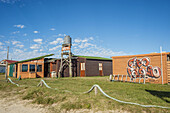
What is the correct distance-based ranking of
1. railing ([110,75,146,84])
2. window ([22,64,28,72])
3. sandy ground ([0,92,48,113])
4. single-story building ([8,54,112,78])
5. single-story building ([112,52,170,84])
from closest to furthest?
sandy ground ([0,92,48,113]) < single-story building ([112,52,170,84]) < railing ([110,75,146,84]) < window ([22,64,28,72]) < single-story building ([8,54,112,78])

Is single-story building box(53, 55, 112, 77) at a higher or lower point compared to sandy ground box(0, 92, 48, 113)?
higher

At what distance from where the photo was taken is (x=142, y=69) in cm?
1638

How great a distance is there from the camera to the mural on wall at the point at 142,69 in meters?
15.4

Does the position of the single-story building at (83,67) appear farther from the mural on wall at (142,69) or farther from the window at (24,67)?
the mural on wall at (142,69)

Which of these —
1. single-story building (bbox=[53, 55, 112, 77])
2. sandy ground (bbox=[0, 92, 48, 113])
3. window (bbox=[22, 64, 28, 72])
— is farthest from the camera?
single-story building (bbox=[53, 55, 112, 77])

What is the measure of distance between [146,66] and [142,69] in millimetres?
581

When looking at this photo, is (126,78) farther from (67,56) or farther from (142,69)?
(67,56)

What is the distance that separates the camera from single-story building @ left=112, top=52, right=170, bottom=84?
14.8m

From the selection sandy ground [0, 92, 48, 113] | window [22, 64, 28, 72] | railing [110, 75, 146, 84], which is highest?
window [22, 64, 28, 72]

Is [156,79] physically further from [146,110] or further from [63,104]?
[63,104]

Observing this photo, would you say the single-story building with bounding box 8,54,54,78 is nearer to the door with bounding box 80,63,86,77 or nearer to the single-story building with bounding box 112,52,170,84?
the door with bounding box 80,63,86,77

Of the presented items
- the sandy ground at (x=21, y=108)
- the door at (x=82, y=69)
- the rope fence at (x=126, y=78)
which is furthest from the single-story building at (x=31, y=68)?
the sandy ground at (x=21, y=108)

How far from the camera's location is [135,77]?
55.0ft

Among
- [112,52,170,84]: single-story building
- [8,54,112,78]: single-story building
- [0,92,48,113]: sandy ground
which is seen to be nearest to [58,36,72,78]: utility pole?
[8,54,112,78]: single-story building
